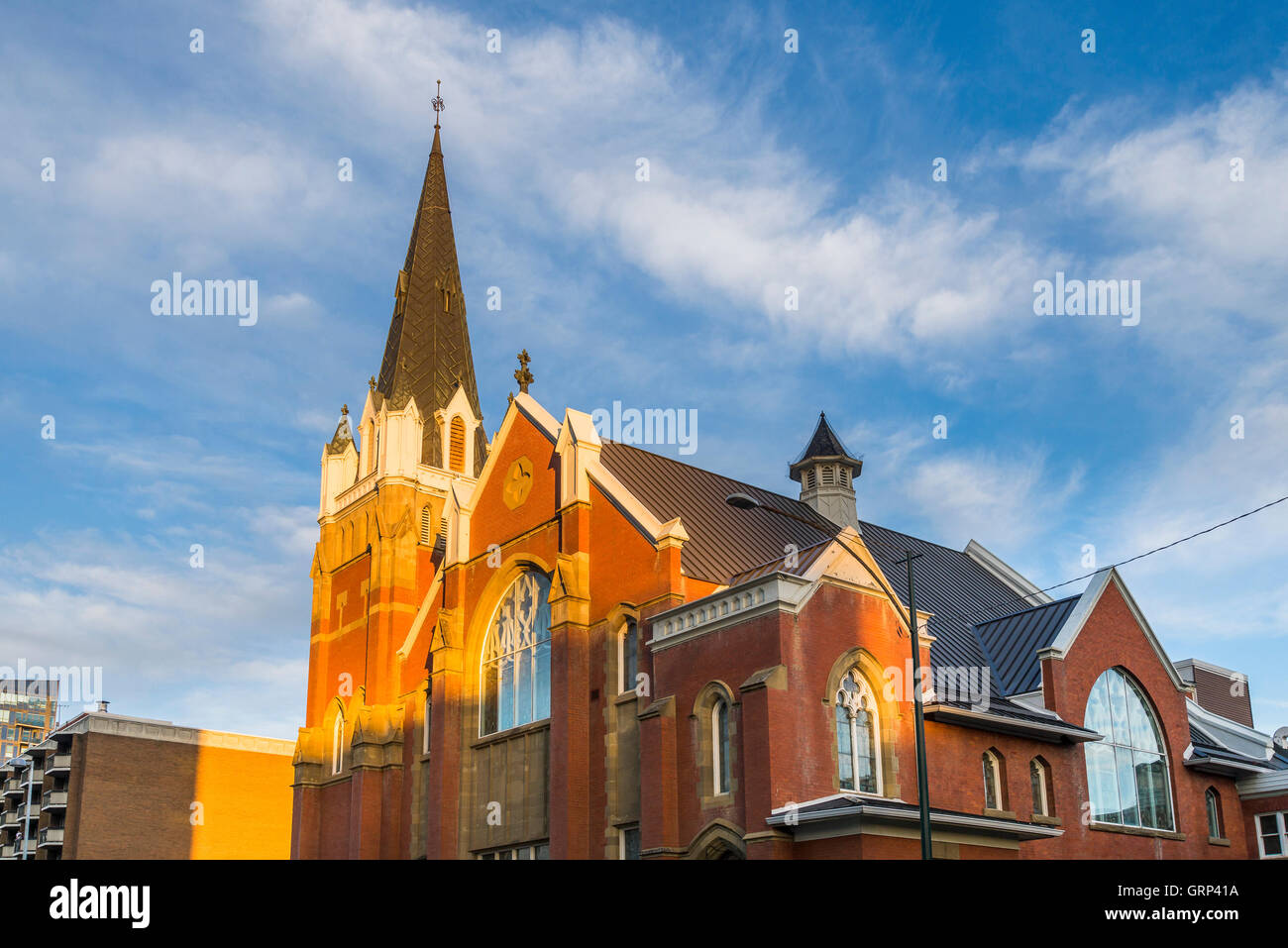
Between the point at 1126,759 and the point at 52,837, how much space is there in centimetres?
7819

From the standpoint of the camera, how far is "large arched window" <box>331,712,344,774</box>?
43.4 m

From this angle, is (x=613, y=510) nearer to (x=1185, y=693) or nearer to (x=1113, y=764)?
(x=1113, y=764)

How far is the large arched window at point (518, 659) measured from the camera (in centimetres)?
3350

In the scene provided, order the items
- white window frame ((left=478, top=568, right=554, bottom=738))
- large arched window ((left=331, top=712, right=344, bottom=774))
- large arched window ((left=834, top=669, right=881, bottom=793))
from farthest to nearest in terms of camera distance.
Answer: large arched window ((left=331, top=712, right=344, bottom=774)) < white window frame ((left=478, top=568, right=554, bottom=738)) < large arched window ((left=834, top=669, right=881, bottom=793))

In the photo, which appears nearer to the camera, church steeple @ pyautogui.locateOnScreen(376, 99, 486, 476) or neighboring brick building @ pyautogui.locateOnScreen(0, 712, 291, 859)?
church steeple @ pyautogui.locateOnScreen(376, 99, 486, 476)

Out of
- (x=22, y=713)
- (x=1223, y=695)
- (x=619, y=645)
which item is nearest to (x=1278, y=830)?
(x=1223, y=695)

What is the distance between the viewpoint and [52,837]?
8719cm

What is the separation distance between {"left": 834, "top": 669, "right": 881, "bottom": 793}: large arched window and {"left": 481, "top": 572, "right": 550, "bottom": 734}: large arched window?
9.34 m

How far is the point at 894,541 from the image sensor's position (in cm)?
4041

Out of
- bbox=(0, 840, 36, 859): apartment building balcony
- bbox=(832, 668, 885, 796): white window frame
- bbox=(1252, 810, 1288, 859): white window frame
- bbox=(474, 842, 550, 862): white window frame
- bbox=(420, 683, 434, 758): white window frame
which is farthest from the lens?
bbox=(0, 840, 36, 859): apartment building balcony

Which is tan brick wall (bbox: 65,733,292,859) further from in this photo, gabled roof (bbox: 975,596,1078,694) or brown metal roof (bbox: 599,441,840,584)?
gabled roof (bbox: 975,596,1078,694)

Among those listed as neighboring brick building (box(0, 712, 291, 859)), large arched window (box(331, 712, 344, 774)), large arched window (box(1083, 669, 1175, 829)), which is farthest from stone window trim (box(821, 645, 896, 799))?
neighboring brick building (box(0, 712, 291, 859))

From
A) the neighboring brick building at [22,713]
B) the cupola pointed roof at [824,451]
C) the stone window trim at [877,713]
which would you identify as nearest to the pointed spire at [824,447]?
the cupola pointed roof at [824,451]
